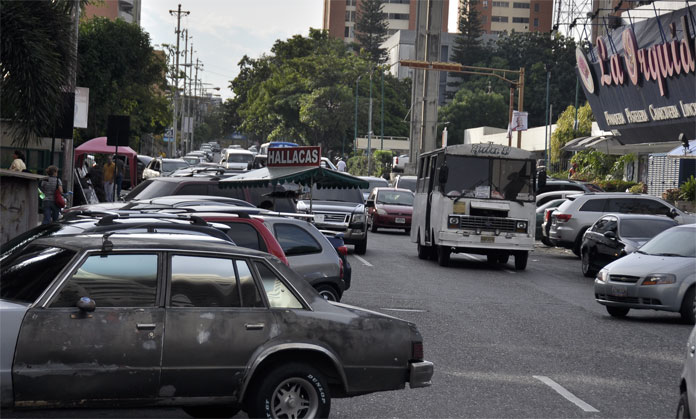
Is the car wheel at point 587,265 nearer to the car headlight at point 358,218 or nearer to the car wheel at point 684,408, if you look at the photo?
the car headlight at point 358,218

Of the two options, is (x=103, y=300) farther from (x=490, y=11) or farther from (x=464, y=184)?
(x=490, y=11)

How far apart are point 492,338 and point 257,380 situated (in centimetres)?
696

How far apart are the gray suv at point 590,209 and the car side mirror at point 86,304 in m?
23.7

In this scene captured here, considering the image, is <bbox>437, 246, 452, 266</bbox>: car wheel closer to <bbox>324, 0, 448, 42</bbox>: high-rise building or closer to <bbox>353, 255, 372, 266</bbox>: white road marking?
<bbox>353, 255, 372, 266</bbox>: white road marking

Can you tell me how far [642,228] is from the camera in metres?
23.3

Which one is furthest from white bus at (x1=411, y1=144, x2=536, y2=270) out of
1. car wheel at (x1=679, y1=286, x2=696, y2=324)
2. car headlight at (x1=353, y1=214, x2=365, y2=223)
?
car wheel at (x1=679, y1=286, x2=696, y2=324)

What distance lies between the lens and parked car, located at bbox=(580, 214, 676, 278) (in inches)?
896

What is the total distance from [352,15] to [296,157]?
6403 inches

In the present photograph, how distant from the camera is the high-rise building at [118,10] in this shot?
337ft

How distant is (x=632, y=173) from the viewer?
5244 cm

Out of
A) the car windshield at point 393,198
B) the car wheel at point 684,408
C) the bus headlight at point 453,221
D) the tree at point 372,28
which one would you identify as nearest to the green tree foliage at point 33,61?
the bus headlight at point 453,221

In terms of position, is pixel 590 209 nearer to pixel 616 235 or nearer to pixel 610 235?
pixel 616 235

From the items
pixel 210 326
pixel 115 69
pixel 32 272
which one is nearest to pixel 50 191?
pixel 32 272

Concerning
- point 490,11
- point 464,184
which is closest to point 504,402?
point 464,184
